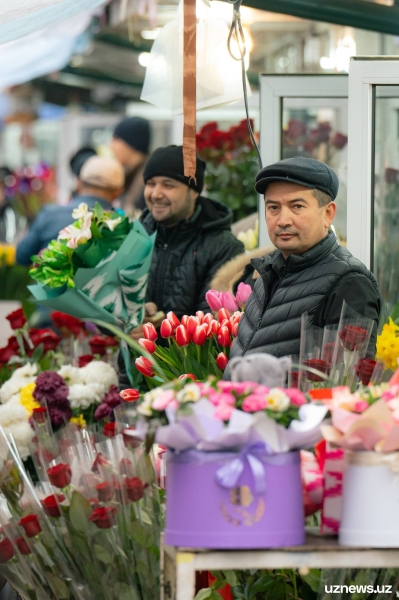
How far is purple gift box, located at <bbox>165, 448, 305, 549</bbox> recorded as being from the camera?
1912 millimetres

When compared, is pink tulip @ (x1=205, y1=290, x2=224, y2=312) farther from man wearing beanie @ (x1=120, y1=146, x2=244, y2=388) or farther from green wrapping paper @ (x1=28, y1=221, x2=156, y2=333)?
man wearing beanie @ (x1=120, y1=146, x2=244, y2=388)

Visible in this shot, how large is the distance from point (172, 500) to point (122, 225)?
6.40 ft

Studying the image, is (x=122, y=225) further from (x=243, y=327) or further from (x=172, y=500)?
(x=172, y=500)

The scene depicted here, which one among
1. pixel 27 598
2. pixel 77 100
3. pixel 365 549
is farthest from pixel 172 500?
pixel 77 100

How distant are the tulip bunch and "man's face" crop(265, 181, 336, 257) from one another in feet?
1.26

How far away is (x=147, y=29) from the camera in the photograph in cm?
880

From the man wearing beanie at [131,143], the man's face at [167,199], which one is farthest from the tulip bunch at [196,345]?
the man wearing beanie at [131,143]

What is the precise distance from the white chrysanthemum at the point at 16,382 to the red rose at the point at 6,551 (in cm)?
163

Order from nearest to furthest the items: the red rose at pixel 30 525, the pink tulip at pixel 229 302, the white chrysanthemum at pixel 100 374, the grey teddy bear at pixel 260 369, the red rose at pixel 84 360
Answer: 1. the grey teddy bear at pixel 260 369
2. the red rose at pixel 30 525
3. the pink tulip at pixel 229 302
4. the white chrysanthemum at pixel 100 374
5. the red rose at pixel 84 360

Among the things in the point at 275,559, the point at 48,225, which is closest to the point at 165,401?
the point at 275,559

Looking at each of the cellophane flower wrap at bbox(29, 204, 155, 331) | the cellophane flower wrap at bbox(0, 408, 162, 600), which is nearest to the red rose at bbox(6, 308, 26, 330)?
the cellophane flower wrap at bbox(29, 204, 155, 331)

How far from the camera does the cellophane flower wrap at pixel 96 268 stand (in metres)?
3.71

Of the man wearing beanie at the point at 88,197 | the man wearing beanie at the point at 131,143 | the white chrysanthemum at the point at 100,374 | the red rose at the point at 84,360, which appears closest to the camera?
the white chrysanthemum at the point at 100,374

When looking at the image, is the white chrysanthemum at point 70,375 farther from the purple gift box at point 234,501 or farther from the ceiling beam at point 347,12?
the purple gift box at point 234,501
